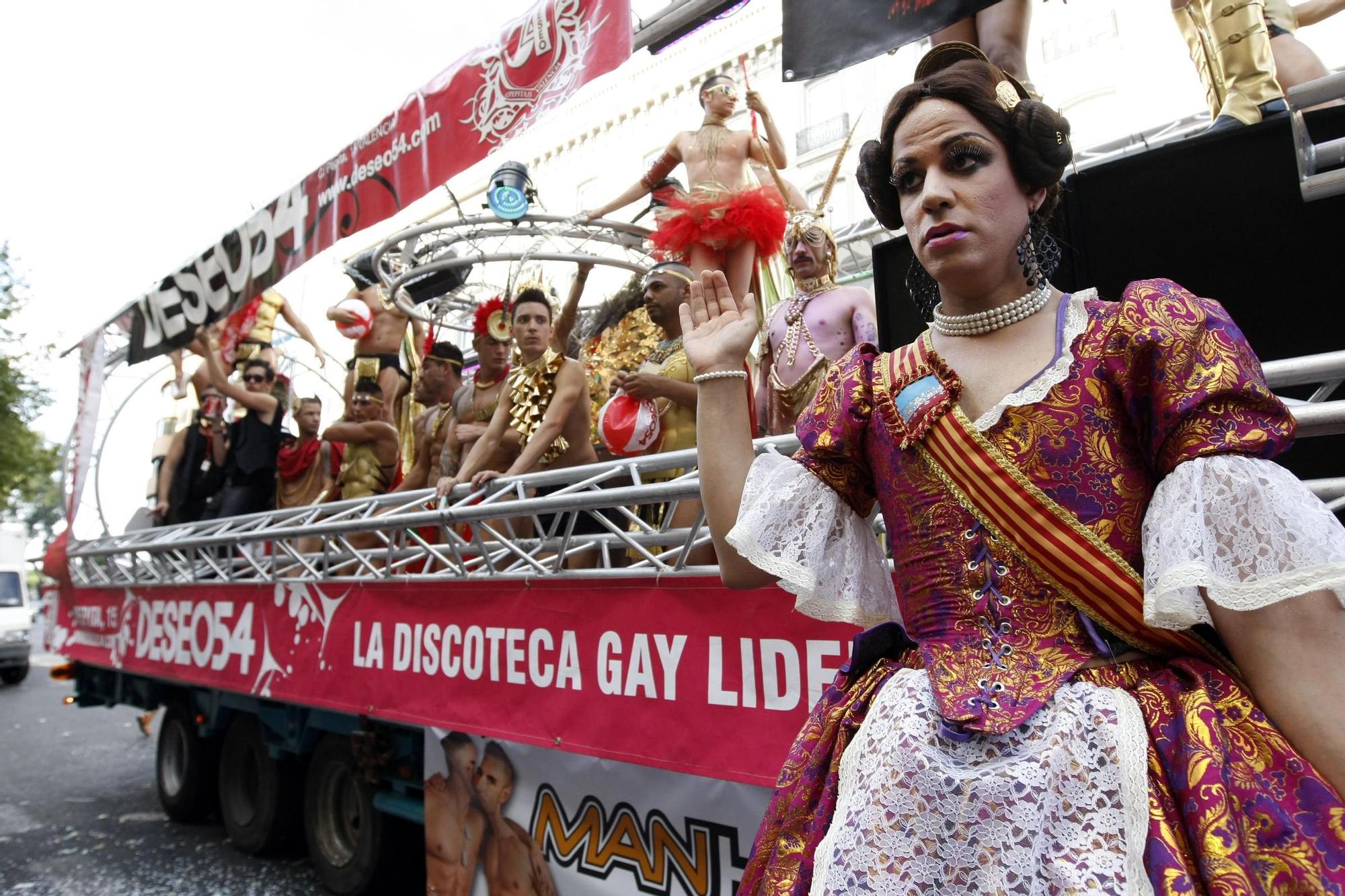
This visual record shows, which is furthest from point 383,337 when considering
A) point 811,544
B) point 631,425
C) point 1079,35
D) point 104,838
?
point 1079,35

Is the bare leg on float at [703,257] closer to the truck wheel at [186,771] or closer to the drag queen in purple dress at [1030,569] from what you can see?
the drag queen in purple dress at [1030,569]

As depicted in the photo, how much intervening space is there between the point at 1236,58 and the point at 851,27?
1.01m

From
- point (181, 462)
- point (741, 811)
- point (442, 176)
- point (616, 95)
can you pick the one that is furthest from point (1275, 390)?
point (616, 95)

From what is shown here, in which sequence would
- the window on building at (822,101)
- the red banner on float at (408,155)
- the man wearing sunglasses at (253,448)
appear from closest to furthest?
the red banner on float at (408,155)
the man wearing sunglasses at (253,448)
the window on building at (822,101)

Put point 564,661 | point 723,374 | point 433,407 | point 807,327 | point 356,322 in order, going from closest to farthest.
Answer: point 723,374, point 564,661, point 807,327, point 433,407, point 356,322

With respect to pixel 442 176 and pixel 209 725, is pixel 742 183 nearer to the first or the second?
pixel 442 176

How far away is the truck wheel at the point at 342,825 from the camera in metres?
4.74

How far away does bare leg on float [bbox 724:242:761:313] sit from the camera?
471cm

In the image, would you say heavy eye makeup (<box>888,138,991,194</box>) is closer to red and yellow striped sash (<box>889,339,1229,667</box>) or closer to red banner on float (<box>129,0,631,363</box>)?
red and yellow striped sash (<box>889,339,1229,667</box>)

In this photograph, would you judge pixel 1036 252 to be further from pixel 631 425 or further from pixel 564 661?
pixel 631 425

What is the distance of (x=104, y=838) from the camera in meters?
6.24

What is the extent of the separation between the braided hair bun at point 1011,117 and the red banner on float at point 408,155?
2.42 metres

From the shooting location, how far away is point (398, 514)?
4156mm

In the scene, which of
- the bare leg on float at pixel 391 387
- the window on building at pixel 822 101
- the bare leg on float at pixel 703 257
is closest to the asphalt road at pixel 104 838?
the bare leg on float at pixel 391 387
